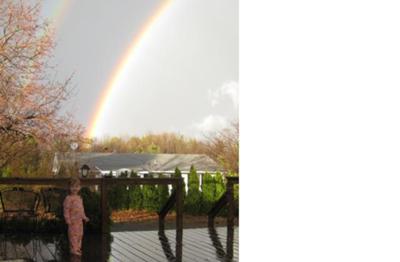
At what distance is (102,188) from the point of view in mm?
6352

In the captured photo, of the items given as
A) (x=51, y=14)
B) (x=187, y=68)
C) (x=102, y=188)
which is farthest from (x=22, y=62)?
(x=187, y=68)

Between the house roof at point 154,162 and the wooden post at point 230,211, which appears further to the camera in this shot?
the house roof at point 154,162

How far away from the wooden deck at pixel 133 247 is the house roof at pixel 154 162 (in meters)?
8.66

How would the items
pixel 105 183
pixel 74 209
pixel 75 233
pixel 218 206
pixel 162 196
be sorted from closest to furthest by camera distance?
pixel 74 209
pixel 75 233
pixel 105 183
pixel 218 206
pixel 162 196

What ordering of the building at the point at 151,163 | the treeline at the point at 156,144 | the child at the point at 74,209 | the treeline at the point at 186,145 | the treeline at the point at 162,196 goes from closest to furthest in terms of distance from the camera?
the child at the point at 74,209
the treeline at the point at 162,196
the building at the point at 151,163
the treeline at the point at 186,145
the treeline at the point at 156,144

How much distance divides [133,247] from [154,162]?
11912mm

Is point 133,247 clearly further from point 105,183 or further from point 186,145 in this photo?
point 186,145

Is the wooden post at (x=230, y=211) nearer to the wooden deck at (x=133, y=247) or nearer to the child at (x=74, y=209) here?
the wooden deck at (x=133, y=247)

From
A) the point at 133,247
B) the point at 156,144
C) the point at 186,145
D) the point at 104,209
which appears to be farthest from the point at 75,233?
the point at 186,145

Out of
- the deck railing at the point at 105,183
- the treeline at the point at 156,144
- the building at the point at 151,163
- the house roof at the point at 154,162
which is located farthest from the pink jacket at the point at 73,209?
the treeline at the point at 156,144

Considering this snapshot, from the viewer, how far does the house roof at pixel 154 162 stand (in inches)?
635

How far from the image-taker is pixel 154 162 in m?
17.5

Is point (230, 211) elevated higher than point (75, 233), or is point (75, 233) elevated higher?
point (230, 211)
